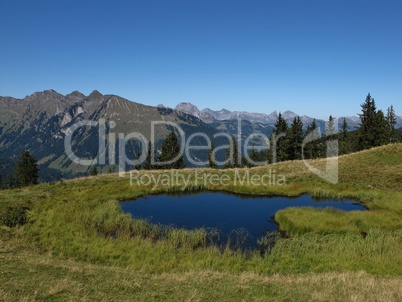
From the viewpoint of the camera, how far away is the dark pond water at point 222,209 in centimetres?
2854

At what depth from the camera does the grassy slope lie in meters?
12.9

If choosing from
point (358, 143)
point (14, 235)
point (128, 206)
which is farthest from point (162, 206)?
point (358, 143)

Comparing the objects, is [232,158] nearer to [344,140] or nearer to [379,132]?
[379,132]

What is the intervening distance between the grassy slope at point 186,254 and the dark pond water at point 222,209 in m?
2.53

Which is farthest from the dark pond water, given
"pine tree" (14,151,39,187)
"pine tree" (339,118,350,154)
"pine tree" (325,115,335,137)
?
"pine tree" (339,118,350,154)

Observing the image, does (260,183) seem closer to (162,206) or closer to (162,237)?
(162,206)

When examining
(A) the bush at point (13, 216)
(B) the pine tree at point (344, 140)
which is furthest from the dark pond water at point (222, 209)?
(B) the pine tree at point (344, 140)

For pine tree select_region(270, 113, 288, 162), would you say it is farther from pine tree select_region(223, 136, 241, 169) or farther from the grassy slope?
the grassy slope

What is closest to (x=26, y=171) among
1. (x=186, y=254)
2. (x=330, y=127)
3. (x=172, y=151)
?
(x=172, y=151)

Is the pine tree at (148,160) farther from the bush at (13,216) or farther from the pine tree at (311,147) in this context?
the bush at (13,216)

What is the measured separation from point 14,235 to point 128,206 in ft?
46.8

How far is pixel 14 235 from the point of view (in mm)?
23203

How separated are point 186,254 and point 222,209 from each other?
14753mm

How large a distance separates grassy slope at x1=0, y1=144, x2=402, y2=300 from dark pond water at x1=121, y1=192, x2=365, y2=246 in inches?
99.7
